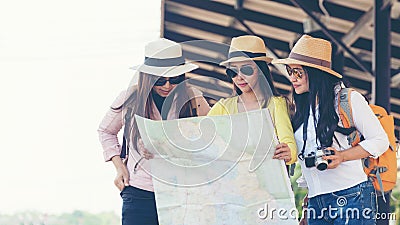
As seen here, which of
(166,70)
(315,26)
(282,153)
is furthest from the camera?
(315,26)

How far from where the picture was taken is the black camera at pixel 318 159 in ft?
7.99

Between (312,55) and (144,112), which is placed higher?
(312,55)

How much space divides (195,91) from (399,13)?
5095 mm

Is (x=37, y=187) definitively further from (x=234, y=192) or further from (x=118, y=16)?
(x=234, y=192)

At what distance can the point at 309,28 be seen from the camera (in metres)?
8.00

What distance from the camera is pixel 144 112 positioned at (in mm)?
2613

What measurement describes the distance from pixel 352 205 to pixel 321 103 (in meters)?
0.32

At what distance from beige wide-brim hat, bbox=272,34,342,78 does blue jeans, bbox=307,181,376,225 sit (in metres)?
0.36

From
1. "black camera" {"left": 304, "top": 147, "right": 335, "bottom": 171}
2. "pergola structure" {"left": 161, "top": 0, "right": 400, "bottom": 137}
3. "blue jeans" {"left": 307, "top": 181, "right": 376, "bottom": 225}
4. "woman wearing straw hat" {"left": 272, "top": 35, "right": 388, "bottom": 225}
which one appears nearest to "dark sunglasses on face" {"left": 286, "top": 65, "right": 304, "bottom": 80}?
"woman wearing straw hat" {"left": 272, "top": 35, "right": 388, "bottom": 225}

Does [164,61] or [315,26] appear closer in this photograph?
[164,61]

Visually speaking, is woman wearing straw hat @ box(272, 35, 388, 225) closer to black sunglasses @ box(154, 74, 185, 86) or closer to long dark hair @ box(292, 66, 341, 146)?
long dark hair @ box(292, 66, 341, 146)

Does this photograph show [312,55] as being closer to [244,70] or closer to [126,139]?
[244,70]

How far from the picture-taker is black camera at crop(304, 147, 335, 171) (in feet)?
7.99

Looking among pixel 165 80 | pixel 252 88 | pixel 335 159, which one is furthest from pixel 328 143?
pixel 165 80
